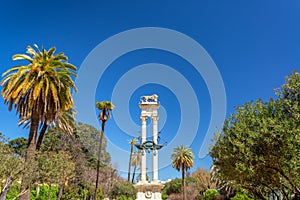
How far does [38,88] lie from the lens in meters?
18.5

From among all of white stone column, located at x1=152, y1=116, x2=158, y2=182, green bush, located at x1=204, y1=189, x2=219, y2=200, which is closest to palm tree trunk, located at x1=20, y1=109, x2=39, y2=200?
white stone column, located at x1=152, y1=116, x2=158, y2=182

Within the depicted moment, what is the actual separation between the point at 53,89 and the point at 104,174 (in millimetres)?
35992

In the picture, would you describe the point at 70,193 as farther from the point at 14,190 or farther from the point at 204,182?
the point at 204,182

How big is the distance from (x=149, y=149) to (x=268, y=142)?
32778mm

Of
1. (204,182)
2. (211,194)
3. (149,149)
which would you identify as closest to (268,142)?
(149,149)

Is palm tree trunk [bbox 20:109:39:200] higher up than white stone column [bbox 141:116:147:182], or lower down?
lower down

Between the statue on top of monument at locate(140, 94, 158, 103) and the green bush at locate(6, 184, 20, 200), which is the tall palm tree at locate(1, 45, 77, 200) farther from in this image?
the statue on top of monument at locate(140, 94, 158, 103)

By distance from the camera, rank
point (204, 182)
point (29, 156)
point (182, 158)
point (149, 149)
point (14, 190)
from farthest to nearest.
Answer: point (204, 182)
point (182, 158)
point (149, 149)
point (14, 190)
point (29, 156)

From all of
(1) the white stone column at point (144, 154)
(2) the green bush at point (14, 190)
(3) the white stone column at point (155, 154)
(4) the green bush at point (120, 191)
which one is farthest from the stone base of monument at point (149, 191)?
(2) the green bush at point (14, 190)

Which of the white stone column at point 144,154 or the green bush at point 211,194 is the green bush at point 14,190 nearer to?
the white stone column at point 144,154

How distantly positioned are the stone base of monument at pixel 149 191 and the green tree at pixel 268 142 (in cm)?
2514

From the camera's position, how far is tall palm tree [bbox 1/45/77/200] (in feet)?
61.1

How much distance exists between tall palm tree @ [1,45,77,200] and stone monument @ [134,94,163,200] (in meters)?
22.6

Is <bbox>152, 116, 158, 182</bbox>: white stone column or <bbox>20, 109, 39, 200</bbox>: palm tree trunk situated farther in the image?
<bbox>152, 116, 158, 182</bbox>: white stone column
